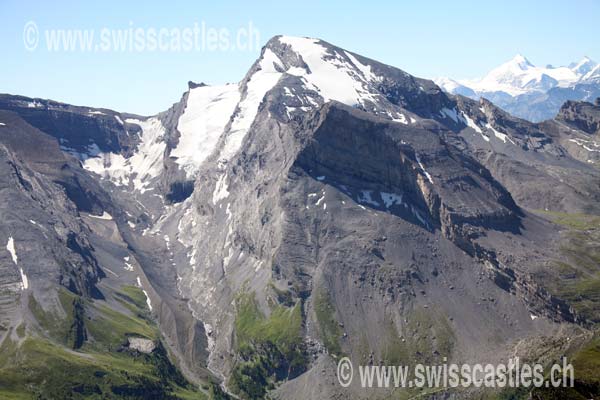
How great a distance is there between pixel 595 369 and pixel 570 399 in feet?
91.0

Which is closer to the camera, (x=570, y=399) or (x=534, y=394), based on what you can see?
(x=570, y=399)

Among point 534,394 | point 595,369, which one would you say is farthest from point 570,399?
point 595,369

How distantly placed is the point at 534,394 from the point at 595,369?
20.6 m

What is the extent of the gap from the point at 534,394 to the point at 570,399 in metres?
15.1

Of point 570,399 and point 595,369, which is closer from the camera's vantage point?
point 570,399

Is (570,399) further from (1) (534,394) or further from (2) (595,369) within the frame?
(2) (595,369)

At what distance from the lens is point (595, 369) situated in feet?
605

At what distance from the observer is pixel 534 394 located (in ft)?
576

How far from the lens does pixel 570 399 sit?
528 ft
